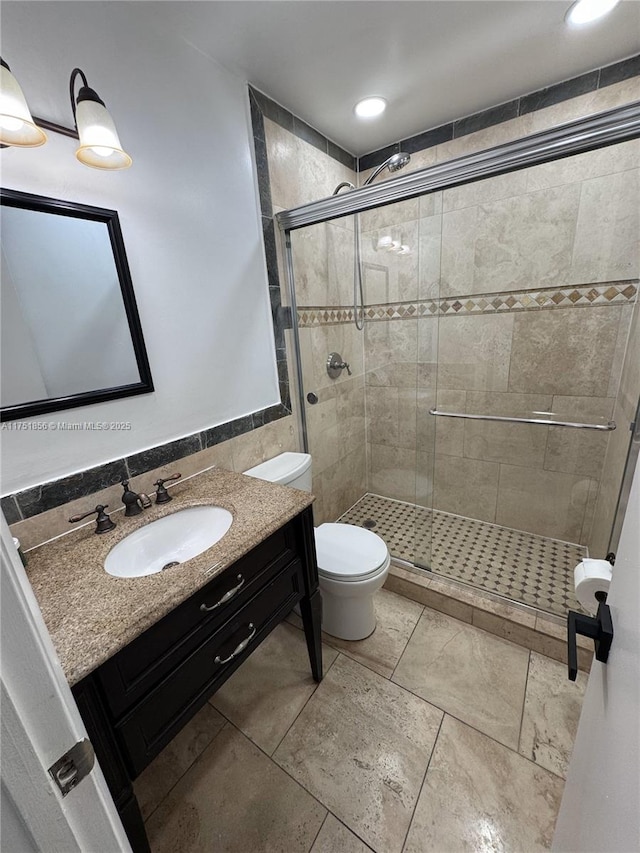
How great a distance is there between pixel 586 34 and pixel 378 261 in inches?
47.9

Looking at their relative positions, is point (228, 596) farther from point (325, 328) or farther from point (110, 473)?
point (325, 328)

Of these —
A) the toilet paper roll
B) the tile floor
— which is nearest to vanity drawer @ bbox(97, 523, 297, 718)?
the tile floor

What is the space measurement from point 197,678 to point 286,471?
895 millimetres

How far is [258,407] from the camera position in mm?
1762

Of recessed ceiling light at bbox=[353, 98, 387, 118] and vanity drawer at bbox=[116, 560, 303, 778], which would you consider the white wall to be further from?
vanity drawer at bbox=[116, 560, 303, 778]

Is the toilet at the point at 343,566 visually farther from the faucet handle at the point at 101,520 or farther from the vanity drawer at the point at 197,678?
the faucet handle at the point at 101,520

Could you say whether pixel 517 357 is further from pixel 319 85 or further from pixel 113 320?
pixel 113 320

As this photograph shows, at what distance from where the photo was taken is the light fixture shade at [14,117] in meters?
0.75

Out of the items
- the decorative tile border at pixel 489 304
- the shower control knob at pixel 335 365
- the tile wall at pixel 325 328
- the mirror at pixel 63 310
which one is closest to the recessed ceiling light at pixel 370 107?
the tile wall at pixel 325 328

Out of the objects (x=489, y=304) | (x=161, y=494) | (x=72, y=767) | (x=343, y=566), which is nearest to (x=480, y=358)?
(x=489, y=304)

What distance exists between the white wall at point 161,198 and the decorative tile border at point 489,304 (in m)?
0.53

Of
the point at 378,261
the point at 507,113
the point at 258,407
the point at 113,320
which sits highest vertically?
the point at 507,113

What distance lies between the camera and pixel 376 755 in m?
1.21

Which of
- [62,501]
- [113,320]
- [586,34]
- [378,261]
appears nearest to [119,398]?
[113,320]
